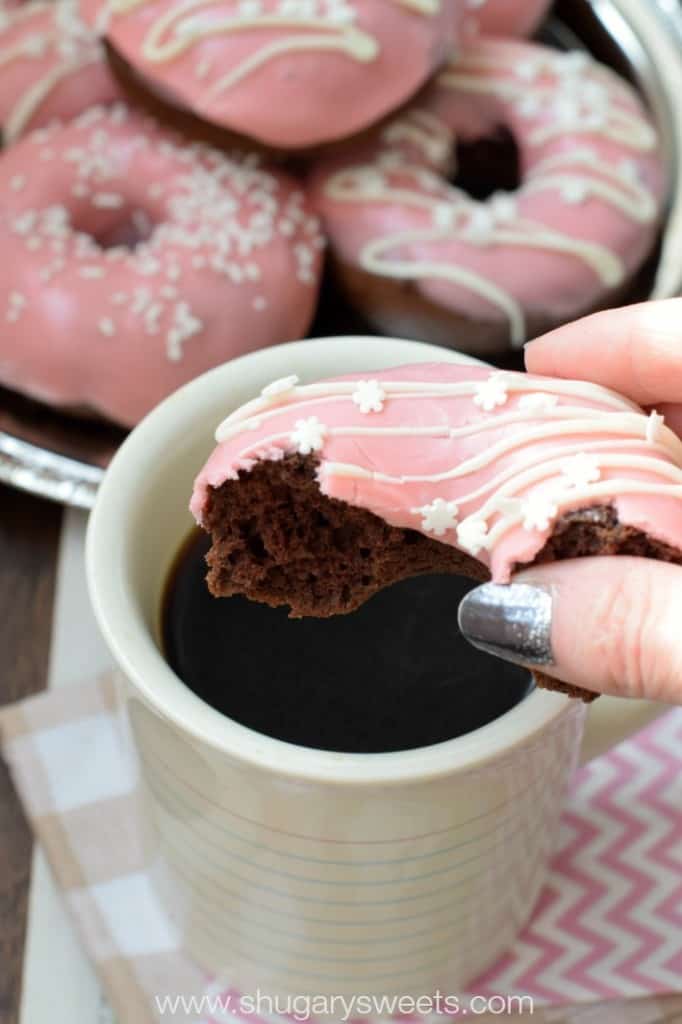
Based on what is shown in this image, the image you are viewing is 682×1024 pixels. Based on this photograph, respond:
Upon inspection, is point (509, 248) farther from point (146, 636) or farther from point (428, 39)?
point (146, 636)

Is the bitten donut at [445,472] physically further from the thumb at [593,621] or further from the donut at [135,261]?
the donut at [135,261]

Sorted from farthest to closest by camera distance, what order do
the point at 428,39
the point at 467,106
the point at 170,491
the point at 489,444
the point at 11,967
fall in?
the point at 467,106 → the point at 428,39 → the point at 11,967 → the point at 170,491 → the point at 489,444

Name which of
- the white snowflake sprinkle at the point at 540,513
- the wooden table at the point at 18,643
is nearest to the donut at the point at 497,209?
the wooden table at the point at 18,643

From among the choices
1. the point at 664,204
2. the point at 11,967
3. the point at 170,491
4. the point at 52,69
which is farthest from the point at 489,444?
the point at 52,69

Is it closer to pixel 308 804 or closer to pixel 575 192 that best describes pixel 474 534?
pixel 308 804

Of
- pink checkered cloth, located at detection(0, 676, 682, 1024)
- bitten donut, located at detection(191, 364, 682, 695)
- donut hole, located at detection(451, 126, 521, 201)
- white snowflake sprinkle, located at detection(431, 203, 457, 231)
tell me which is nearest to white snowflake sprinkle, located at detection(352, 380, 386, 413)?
bitten donut, located at detection(191, 364, 682, 695)

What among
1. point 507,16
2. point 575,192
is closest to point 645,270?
point 575,192
